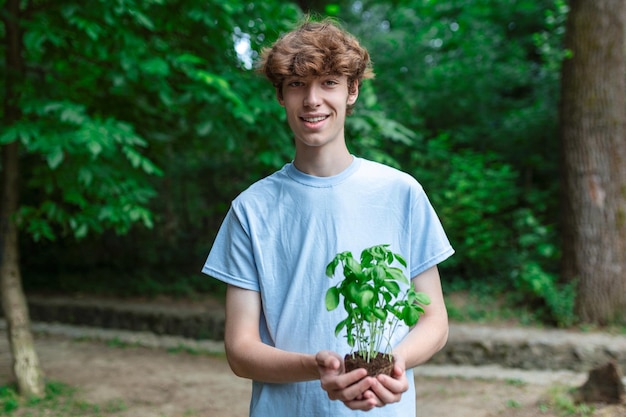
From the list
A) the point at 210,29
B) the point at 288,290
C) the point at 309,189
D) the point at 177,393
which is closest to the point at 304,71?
the point at 309,189

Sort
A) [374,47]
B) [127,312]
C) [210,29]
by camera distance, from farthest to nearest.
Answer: [374,47]
[127,312]
[210,29]

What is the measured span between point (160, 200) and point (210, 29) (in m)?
5.87

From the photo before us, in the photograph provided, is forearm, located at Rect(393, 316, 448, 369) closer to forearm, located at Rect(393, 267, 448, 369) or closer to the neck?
forearm, located at Rect(393, 267, 448, 369)

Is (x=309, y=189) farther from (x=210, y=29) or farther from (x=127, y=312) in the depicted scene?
(x=127, y=312)

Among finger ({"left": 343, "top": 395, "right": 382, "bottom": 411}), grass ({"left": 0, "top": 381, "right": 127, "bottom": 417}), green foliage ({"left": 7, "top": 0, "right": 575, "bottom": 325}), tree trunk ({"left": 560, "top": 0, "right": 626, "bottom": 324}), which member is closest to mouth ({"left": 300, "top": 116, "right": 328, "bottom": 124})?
finger ({"left": 343, "top": 395, "right": 382, "bottom": 411})

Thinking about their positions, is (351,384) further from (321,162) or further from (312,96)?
(312,96)

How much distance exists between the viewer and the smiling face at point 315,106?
155 centimetres

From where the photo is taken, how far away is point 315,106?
154cm

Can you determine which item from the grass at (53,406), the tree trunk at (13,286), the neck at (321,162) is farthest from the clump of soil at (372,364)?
the tree trunk at (13,286)

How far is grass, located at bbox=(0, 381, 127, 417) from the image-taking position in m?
4.97

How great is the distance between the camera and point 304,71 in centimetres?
153

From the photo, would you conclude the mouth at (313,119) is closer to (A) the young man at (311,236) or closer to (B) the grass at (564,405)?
(A) the young man at (311,236)

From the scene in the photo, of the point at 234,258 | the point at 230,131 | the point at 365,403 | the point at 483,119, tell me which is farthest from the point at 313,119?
the point at 483,119

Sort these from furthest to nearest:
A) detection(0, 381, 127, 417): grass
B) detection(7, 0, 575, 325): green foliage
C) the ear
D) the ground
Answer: the ground
detection(0, 381, 127, 417): grass
detection(7, 0, 575, 325): green foliage
the ear
